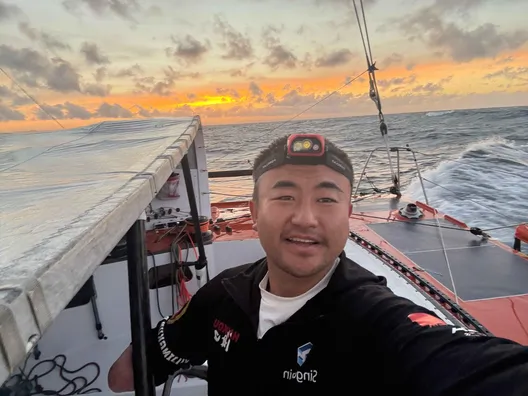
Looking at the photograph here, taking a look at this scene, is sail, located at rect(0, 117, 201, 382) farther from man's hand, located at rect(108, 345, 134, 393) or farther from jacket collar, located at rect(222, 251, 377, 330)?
man's hand, located at rect(108, 345, 134, 393)

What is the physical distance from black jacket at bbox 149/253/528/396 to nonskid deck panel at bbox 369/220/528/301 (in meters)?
2.50

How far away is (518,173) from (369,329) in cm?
1222

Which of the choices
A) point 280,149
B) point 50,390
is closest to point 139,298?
point 280,149

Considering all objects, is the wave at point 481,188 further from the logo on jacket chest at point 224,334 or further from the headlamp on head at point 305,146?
the logo on jacket chest at point 224,334

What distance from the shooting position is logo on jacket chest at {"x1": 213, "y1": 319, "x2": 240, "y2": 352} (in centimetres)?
136

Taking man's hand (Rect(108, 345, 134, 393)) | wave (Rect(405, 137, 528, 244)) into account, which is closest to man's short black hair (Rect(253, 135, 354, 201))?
man's hand (Rect(108, 345, 134, 393))

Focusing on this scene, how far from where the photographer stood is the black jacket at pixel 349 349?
876 mm

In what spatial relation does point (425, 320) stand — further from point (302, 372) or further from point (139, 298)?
point (139, 298)

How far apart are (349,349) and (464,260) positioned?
3.37 meters

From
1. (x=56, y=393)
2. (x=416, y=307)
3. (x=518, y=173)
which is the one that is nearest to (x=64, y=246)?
(x=416, y=307)

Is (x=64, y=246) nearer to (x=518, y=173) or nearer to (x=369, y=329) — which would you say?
(x=369, y=329)

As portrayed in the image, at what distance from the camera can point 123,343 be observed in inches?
154

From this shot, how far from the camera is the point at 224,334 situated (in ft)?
4.61

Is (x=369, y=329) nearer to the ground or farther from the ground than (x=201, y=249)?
farther from the ground
